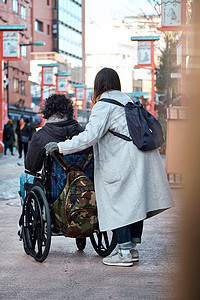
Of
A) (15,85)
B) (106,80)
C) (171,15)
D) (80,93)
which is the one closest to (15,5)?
(15,85)

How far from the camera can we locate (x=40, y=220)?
4.70 meters

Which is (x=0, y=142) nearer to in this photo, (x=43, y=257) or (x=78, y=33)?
(x=43, y=257)

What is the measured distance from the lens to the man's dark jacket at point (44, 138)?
4.92m

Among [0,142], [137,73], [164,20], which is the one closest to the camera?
[164,20]

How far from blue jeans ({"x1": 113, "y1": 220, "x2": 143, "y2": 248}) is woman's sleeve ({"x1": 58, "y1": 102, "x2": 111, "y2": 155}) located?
70cm

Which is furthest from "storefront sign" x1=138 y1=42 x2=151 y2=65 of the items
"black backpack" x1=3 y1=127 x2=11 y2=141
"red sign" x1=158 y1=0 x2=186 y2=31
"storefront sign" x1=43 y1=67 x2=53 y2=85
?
"red sign" x1=158 y1=0 x2=186 y2=31

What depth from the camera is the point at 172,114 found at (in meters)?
10.9

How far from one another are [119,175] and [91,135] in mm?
374

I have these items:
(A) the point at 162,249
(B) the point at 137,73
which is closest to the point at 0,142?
(A) the point at 162,249

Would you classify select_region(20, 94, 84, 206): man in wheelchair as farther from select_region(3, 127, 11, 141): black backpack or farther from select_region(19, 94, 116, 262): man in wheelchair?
select_region(3, 127, 11, 141): black backpack

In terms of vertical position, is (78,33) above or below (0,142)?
above

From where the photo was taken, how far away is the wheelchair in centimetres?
459

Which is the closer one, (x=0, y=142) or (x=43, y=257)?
(x=43, y=257)

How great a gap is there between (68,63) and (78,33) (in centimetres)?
893
